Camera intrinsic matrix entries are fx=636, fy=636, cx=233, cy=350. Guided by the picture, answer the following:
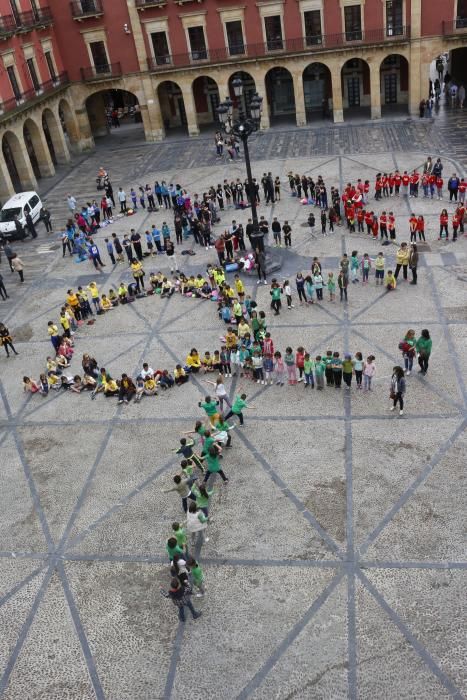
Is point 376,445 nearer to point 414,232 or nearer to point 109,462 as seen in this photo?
point 109,462

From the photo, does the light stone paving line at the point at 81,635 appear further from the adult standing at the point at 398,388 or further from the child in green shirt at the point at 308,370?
the adult standing at the point at 398,388

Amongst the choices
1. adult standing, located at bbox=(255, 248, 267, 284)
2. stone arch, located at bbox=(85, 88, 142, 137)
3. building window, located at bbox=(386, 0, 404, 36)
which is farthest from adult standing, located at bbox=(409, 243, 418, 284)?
stone arch, located at bbox=(85, 88, 142, 137)

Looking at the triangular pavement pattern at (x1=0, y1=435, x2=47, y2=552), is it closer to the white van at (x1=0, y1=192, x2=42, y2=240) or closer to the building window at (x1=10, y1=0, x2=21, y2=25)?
the white van at (x1=0, y1=192, x2=42, y2=240)

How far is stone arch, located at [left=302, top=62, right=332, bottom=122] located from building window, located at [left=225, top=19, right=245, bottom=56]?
5.52 metres

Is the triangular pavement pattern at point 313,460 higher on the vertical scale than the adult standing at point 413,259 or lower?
lower

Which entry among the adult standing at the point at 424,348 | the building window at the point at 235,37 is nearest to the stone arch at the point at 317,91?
the building window at the point at 235,37

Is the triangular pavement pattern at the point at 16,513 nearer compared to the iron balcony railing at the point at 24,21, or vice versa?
the triangular pavement pattern at the point at 16,513

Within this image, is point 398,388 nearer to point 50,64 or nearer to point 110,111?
point 50,64

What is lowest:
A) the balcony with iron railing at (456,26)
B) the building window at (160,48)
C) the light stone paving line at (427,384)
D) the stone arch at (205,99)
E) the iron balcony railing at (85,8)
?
the light stone paving line at (427,384)

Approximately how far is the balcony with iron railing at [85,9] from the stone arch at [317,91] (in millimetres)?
13481

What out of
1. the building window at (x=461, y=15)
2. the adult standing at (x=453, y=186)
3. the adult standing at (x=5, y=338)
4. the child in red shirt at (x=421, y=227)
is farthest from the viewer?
the building window at (x=461, y=15)

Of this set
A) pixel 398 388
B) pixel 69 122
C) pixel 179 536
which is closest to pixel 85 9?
pixel 69 122

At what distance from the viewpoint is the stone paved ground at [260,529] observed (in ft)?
32.4

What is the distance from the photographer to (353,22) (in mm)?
36688
